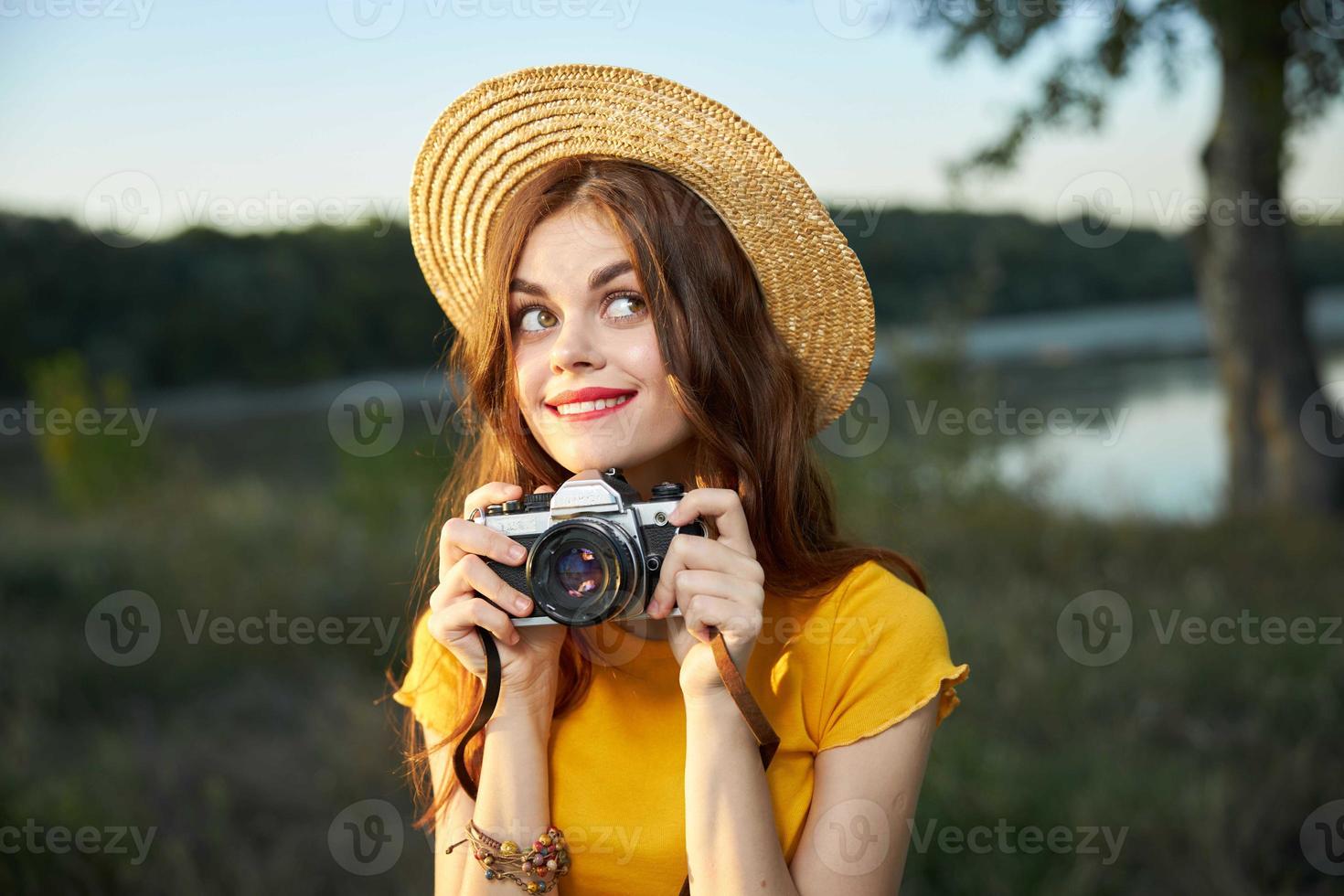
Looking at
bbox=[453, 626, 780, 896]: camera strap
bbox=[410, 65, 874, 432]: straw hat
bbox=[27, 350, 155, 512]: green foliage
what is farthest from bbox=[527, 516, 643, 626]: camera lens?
bbox=[27, 350, 155, 512]: green foliage

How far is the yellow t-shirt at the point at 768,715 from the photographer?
1.45 metres

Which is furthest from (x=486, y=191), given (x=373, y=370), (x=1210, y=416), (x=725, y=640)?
(x=373, y=370)

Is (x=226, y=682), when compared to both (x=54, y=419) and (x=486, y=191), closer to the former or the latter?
(x=486, y=191)

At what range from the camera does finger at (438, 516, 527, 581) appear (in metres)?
1.37

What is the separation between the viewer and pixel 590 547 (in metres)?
1.30

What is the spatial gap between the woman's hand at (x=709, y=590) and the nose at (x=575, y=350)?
26 cm

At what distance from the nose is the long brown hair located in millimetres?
96

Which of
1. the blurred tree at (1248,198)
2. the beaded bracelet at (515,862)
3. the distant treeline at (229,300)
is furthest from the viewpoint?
the distant treeline at (229,300)

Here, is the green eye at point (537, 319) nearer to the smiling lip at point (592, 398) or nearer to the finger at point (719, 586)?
the smiling lip at point (592, 398)

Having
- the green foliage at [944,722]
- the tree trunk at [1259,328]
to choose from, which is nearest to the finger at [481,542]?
the green foliage at [944,722]

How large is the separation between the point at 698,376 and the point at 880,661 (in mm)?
476

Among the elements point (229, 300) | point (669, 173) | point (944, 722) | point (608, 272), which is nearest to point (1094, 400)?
point (944, 722)

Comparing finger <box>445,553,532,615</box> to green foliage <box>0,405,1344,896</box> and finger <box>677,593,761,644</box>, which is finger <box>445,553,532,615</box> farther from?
green foliage <box>0,405,1344,896</box>

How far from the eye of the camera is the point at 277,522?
6.48 meters
